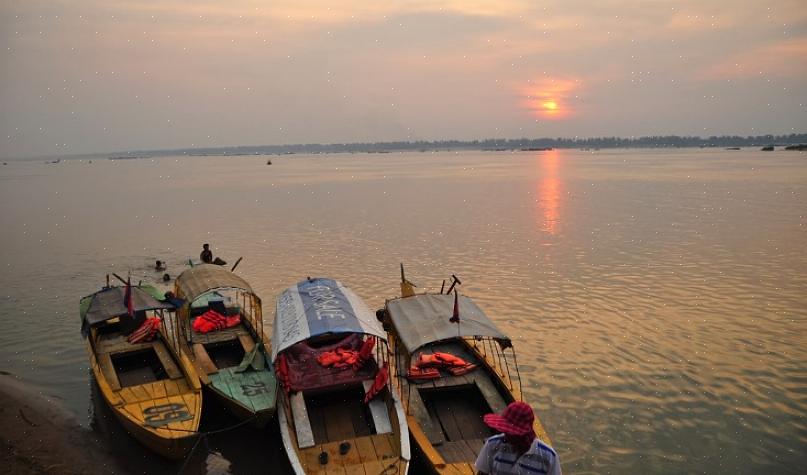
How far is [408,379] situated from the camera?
1287cm

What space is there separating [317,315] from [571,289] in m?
14.7

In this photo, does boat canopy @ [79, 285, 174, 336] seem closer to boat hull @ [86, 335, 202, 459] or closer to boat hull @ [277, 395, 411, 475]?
boat hull @ [86, 335, 202, 459]

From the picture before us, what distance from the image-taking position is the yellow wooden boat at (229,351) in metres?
12.5

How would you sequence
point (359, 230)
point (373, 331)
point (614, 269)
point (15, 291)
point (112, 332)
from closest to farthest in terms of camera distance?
point (373, 331) < point (112, 332) < point (15, 291) < point (614, 269) < point (359, 230)

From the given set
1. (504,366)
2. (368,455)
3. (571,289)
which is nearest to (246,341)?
(368,455)

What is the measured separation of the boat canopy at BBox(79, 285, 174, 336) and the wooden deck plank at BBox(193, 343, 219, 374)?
1.32 meters

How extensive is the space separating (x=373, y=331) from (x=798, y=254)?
27.7 metres

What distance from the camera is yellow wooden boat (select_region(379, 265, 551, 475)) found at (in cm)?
1075

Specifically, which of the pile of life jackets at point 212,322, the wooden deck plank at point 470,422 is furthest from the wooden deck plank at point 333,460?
the pile of life jackets at point 212,322

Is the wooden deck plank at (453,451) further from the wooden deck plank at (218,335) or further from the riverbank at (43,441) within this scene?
the wooden deck plank at (218,335)

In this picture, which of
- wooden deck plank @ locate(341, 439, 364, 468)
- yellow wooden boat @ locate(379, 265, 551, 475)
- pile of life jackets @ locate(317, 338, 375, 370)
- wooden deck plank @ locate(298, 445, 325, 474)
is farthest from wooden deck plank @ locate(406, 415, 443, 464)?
pile of life jackets @ locate(317, 338, 375, 370)

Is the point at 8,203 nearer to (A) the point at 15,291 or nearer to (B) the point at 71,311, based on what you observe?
(A) the point at 15,291

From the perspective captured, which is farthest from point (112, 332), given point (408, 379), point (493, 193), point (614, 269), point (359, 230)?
point (493, 193)

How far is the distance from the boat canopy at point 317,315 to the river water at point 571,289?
106 inches
